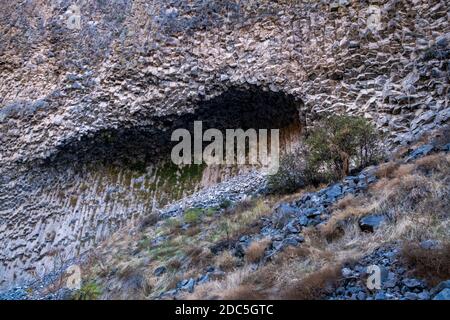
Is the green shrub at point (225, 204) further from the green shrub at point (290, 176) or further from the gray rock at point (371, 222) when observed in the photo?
the gray rock at point (371, 222)

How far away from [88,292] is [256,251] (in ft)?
10.5

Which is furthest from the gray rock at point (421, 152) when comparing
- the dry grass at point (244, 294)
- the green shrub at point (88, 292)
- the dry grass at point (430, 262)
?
the green shrub at point (88, 292)

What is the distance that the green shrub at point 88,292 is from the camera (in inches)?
313

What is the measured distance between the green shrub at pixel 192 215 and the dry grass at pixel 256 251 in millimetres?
4255

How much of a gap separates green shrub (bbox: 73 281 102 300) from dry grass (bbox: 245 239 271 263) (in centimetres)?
276

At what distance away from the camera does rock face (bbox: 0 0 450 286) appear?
1452cm

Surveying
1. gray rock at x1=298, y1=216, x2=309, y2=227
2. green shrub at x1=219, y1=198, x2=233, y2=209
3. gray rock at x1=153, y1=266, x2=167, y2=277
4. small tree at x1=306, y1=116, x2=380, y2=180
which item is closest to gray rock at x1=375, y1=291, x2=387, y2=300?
gray rock at x1=298, y1=216, x2=309, y2=227

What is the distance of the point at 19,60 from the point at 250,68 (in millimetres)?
10326

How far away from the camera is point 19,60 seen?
1956 cm

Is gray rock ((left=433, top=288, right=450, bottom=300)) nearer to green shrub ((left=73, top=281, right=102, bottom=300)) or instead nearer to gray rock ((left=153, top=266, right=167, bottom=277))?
gray rock ((left=153, top=266, right=167, bottom=277))

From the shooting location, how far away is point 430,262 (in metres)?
5.34

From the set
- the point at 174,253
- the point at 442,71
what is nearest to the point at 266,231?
the point at 174,253

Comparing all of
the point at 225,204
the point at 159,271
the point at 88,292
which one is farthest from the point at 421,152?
the point at 88,292

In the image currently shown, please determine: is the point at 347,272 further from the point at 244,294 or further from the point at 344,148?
the point at 344,148
